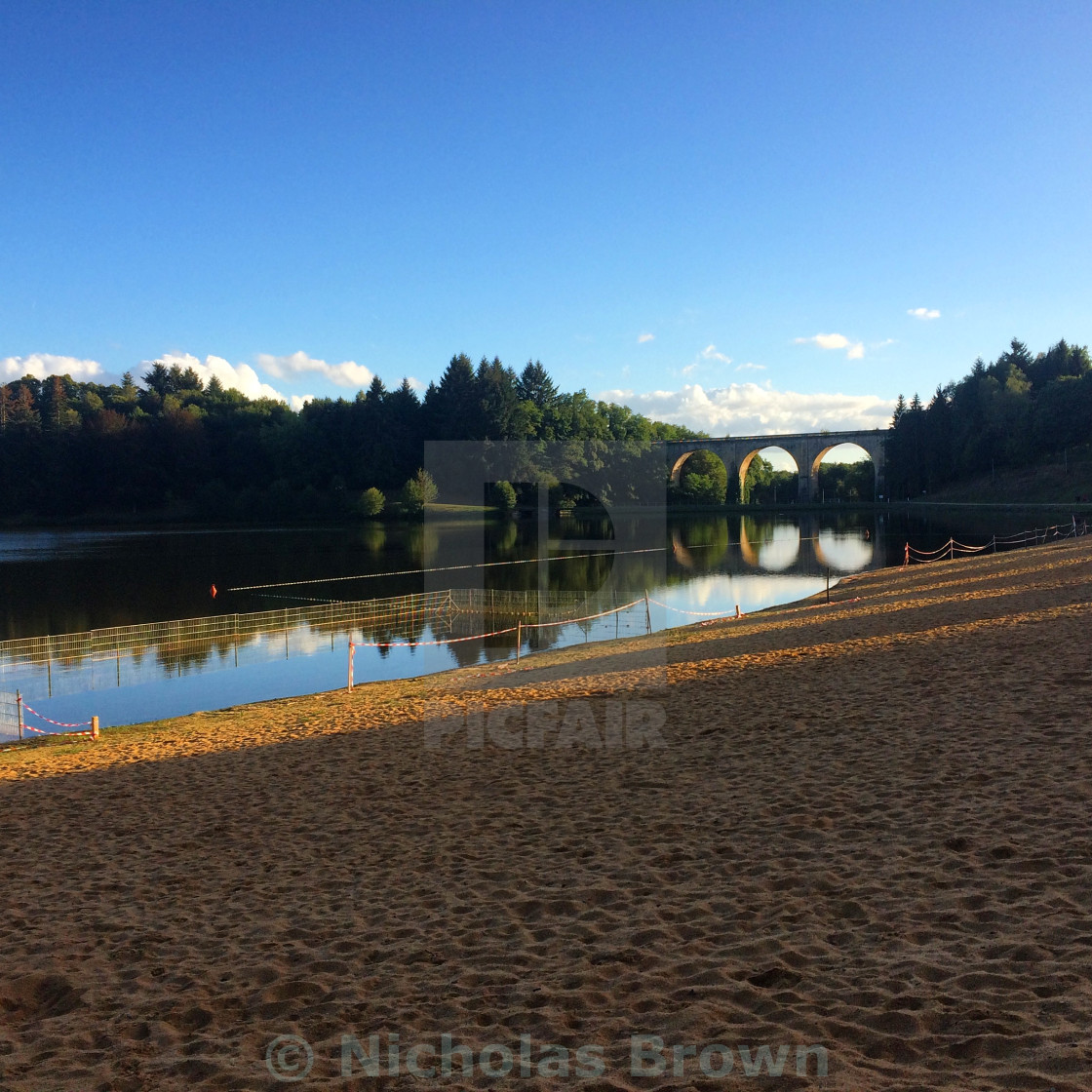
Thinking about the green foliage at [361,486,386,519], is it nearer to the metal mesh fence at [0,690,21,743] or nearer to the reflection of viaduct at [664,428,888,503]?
the reflection of viaduct at [664,428,888,503]

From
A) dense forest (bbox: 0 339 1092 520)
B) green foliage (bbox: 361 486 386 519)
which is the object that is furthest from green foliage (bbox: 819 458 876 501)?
green foliage (bbox: 361 486 386 519)

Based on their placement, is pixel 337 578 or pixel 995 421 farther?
pixel 995 421

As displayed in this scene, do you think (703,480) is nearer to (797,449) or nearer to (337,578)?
(797,449)

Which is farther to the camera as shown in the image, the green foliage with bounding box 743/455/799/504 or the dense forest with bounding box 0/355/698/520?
the green foliage with bounding box 743/455/799/504

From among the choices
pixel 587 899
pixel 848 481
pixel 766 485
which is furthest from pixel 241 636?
pixel 766 485

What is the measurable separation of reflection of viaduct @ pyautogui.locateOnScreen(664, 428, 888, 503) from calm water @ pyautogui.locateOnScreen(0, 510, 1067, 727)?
31282mm

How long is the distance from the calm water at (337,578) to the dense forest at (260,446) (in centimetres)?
1745

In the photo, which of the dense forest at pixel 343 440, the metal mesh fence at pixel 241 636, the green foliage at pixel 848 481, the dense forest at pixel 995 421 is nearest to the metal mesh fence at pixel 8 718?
the metal mesh fence at pixel 241 636

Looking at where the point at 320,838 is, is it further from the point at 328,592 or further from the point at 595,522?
the point at 595,522

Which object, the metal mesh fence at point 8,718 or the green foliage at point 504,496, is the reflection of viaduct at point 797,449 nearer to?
the green foliage at point 504,496

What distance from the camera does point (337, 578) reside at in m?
36.0

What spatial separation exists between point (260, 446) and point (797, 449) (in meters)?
70.2

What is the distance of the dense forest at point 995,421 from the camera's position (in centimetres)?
7938

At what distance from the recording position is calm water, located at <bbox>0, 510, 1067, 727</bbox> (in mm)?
17656
